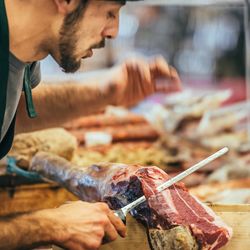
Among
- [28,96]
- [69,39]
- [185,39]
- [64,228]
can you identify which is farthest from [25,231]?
[185,39]

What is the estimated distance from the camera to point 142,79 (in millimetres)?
2617

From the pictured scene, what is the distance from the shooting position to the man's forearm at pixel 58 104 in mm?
2949

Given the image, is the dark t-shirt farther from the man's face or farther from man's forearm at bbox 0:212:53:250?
man's forearm at bbox 0:212:53:250

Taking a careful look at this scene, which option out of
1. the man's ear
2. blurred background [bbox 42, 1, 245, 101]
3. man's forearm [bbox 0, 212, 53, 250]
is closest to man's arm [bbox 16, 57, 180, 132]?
the man's ear

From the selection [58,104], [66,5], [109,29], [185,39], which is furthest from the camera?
[185,39]

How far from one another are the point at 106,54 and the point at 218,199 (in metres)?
1.60

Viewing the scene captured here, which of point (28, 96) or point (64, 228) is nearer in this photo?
point (64, 228)

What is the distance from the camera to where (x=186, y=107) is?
557 cm

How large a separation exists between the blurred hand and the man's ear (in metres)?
0.71

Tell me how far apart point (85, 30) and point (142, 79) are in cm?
52

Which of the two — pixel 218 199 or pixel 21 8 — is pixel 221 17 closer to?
pixel 218 199

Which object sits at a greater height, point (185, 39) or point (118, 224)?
point (118, 224)

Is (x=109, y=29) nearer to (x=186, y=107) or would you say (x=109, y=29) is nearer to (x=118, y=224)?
(x=118, y=224)

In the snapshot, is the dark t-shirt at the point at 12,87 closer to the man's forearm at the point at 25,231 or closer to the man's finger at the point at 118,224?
the man's forearm at the point at 25,231
